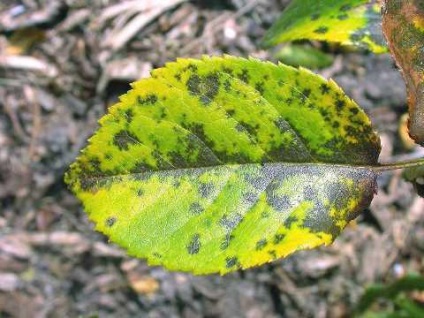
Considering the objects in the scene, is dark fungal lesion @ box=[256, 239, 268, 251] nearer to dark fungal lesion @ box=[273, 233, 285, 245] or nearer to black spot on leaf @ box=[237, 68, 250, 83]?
dark fungal lesion @ box=[273, 233, 285, 245]

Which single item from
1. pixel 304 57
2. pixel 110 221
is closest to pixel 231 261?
pixel 110 221

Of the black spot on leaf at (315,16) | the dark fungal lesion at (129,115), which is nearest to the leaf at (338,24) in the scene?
the black spot on leaf at (315,16)

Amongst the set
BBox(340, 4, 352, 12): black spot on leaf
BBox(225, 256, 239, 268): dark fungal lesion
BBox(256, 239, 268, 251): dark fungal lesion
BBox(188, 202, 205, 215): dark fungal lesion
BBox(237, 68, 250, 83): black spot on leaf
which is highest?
BBox(237, 68, 250, 83): black spot on leaf

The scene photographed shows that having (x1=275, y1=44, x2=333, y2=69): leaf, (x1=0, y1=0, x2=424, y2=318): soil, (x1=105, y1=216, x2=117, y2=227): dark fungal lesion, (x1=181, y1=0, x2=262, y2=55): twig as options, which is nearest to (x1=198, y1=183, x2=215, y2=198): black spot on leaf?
(x1=105, y1=216, x2=117, y2=227): dark fungal lesion

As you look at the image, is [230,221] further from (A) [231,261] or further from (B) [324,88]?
(B) [324,88]

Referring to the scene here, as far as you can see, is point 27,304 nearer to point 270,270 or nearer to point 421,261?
point 270,270
